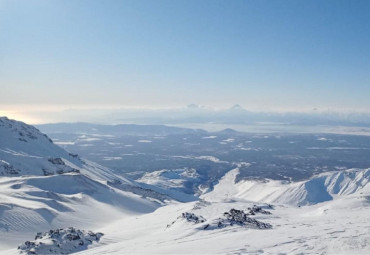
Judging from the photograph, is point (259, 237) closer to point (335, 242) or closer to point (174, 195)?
point (335, 242)

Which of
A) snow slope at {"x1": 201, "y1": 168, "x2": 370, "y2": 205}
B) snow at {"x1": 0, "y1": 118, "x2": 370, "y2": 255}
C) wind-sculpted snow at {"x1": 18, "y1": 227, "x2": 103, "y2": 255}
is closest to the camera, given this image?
snow at {"x1": 0, "y1": 118, "x2": 370, "y2": 255}

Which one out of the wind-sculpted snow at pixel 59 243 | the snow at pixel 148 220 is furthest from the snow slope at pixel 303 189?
the wind-sculpted snow at pixel 59 243

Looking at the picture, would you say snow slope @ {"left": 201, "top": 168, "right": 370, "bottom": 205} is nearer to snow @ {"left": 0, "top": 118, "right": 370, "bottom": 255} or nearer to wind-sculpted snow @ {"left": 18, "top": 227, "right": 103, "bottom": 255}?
snow @ {"left": 0, "top": 118, "right": 370, "bottom": 255}

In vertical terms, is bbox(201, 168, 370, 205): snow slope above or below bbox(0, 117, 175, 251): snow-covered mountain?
below

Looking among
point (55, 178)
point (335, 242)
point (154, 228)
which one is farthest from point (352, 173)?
point (335, 242)

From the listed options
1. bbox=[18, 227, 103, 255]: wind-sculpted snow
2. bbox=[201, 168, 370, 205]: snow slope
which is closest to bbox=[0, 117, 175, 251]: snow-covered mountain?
bbox=[18, 227, 103, 255]: wind-sculpted snow

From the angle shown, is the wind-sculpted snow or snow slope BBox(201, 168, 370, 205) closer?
the wind-sculpted snow

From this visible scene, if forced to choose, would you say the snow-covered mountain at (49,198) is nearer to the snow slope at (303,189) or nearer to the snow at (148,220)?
the snow at (148,220)

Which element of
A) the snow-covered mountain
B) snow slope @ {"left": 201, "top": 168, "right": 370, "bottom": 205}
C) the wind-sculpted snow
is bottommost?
snow slope @ {"left": 201, "top": 168, "right": 370, "bottom": 205}
